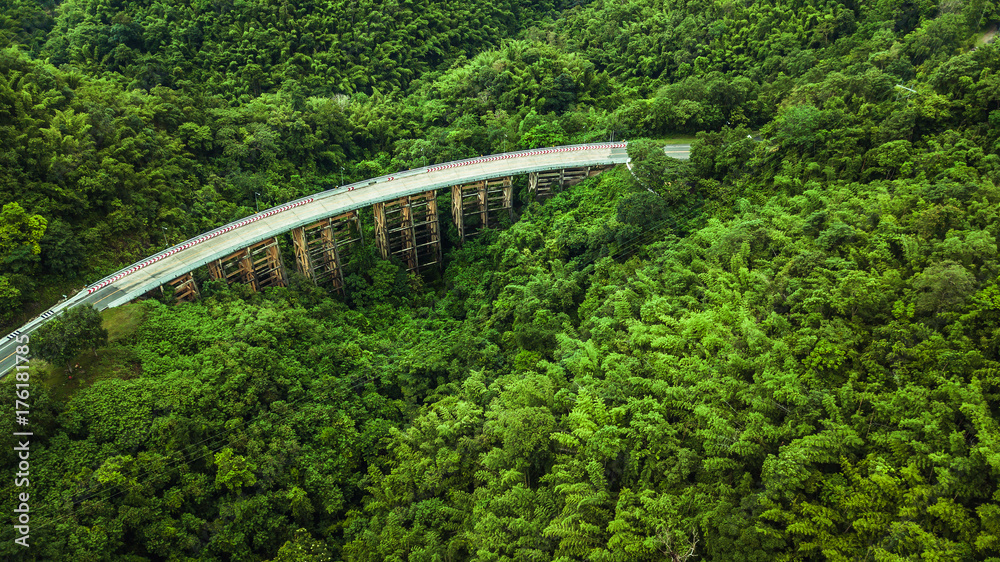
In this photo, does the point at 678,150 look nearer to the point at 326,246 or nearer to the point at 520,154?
the point at 520,154

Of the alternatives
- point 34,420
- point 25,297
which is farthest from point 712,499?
point 25,297

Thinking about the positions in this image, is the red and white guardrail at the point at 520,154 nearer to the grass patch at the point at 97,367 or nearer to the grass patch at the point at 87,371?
the grass patch at the point at 97,367

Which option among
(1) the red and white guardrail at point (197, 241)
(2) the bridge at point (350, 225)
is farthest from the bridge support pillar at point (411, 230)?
(1) the red and white guardrail at point (197, 241)

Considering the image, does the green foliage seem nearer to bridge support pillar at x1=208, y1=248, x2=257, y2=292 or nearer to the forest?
the forest

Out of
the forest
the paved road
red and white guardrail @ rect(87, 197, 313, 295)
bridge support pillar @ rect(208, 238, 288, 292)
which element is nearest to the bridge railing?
red and white guardrail @ rect(87, 197, 313, 295)

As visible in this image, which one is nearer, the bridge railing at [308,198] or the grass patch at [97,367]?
the grass patch at [97,367]

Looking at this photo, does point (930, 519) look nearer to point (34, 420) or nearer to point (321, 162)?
point (34, 420)
